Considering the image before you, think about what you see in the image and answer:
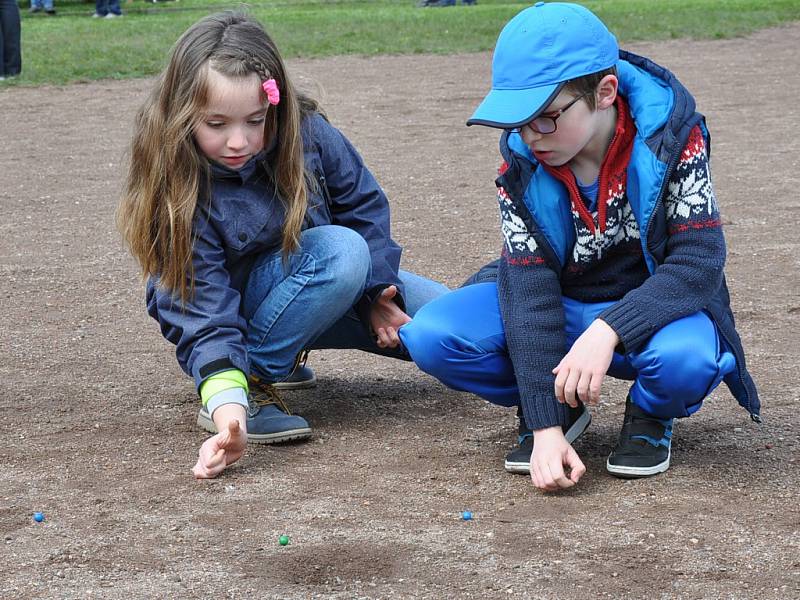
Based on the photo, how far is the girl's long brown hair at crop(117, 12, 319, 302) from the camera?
9.58ft

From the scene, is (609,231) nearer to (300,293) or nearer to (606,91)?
(606,91)

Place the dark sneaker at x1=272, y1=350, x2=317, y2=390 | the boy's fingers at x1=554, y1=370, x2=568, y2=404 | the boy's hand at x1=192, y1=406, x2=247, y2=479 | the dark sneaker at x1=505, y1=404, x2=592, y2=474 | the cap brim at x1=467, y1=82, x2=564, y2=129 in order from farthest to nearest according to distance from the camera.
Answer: the dark sneaker at x1=272, y1=350, x2=317, y2=390 → the dark sneaker at x1=505, y1=404, x2=592, y2=474 → the boy's hand at x1=192, y1=406, x2=247, y2=479 → the boy's fingers at x1=554, y1=370, x2=568, y2=404 → the cap brim at x1=467, y1=82, x2=564, y2=129

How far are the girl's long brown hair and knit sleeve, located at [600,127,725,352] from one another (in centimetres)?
89

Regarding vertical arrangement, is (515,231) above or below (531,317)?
above

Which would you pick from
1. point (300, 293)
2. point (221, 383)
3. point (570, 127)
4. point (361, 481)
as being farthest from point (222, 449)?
point (570, 127)

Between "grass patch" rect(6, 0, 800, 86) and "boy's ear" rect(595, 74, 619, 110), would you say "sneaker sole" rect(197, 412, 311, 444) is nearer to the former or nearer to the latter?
"boy's ear" rect(595, 74, 619, 110)

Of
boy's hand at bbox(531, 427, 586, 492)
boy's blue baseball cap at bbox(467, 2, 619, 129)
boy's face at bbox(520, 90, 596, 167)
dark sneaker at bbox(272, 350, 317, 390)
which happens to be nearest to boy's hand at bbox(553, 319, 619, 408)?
boy's hand at bbox(531, 427, 586, 492)

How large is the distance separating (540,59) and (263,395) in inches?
48.5

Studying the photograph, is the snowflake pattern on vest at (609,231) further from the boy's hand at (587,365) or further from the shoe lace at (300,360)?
the shoe lace at (300,360)

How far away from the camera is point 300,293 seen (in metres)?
3.11

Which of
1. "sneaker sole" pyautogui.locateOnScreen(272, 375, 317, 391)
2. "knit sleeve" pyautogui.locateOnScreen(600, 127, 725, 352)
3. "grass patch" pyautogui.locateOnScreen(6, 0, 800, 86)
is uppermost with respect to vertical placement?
"knit sleeve" pyautogui.locateOnScreen(600, 127, 725, 352)

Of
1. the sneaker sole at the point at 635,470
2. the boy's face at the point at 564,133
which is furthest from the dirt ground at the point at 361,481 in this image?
the boy's face at the point at 564,133

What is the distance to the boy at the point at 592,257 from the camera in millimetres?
2543

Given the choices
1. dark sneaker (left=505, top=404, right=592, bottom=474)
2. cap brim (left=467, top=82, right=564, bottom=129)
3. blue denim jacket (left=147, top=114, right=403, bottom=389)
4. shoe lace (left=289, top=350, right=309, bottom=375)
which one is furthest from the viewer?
shoe lace (left=289, top=350, right=309, bottom=375)
